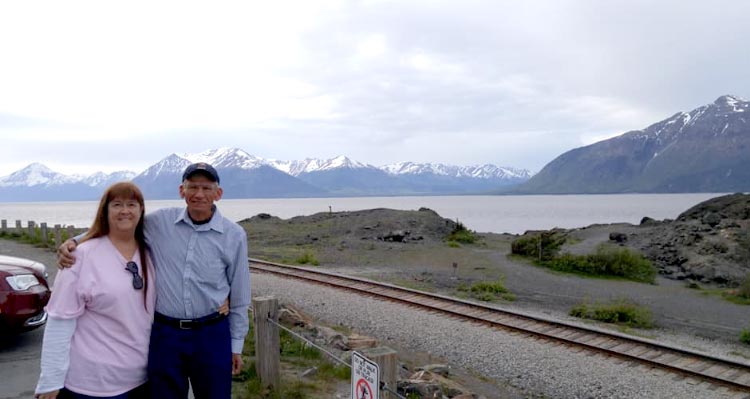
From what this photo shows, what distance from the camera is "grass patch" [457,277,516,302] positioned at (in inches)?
616

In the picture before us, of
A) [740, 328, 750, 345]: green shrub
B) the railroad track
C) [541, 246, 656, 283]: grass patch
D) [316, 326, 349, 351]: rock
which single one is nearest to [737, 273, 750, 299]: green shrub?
[541, 246, 656, 283]: grass patch

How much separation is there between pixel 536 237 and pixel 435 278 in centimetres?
1000

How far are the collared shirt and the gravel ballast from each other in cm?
559

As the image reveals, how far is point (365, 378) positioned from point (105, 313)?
1571 mm

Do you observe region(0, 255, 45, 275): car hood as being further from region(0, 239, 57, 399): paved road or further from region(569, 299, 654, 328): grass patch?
region(569, 299, 654, 328): grass patch

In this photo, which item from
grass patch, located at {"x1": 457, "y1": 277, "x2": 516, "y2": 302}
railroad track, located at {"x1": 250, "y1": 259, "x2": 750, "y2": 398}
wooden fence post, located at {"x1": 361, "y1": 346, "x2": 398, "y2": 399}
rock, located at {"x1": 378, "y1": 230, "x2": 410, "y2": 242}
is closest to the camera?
wooden fence post, located at {"x1": 361, "y1": 346, "x2": 398, "y2": 399}

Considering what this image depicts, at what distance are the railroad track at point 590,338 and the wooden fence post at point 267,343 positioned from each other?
19.8 ft

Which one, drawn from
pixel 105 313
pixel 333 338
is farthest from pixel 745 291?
pixel 105 313

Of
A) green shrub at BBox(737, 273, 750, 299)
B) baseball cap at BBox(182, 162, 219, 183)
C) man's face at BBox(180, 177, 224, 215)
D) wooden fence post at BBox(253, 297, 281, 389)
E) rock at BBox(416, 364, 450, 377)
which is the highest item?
baseball cap at BBox(182, 162, 219, 183)

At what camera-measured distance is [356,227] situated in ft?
115

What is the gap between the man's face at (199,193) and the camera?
3.36m

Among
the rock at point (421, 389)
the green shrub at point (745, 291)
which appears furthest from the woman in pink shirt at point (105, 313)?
the green shrub at point (745, 291)

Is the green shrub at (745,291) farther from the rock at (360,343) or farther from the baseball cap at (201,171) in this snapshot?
the baseball cap at (201,171)

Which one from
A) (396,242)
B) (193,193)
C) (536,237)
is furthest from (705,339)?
(396,242)
